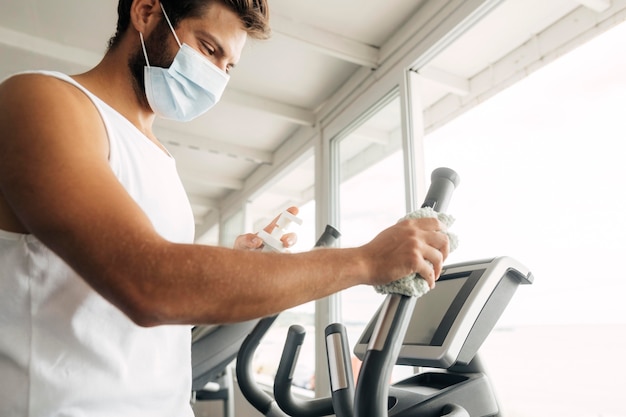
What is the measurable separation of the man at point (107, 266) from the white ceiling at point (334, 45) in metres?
1.95

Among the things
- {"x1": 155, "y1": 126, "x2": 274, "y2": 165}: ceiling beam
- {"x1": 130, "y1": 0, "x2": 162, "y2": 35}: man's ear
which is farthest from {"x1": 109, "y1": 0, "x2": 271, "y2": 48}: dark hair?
{"x1": 155, "y1": 126, "x2": 274, "y2": 165}: ceiling beam

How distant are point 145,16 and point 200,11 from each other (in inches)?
5.3

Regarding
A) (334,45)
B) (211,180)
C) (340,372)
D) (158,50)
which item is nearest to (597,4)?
(334,45)

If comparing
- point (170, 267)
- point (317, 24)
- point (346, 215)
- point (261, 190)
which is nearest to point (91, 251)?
point (170, 267)

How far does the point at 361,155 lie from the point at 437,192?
9.19 ft

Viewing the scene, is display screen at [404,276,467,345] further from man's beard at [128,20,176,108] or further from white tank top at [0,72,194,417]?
man's beard at [128,20,176,108]

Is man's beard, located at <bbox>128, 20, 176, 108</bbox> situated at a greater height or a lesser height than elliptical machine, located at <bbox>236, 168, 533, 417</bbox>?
greater

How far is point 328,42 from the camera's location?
2.80 meters

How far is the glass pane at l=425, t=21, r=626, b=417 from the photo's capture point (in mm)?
2145

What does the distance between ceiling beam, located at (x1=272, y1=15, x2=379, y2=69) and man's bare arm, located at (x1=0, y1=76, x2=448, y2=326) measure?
7.17 ft

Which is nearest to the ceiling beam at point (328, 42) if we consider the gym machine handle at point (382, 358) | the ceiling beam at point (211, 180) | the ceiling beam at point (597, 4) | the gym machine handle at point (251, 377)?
the ceiling beam at point (597, 4)

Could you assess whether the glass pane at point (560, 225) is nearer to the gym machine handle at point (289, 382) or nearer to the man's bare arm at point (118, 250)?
the gym machine handle at point (289, 382)

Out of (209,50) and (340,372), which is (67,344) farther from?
(209,50)

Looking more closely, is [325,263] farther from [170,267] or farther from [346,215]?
[346,215]
